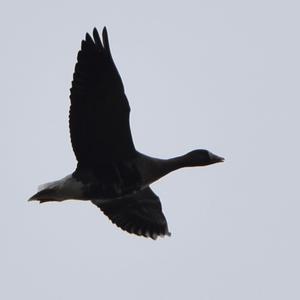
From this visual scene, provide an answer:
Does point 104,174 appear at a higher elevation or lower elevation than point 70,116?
lower

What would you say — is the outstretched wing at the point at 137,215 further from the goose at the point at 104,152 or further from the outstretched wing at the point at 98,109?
the outstretched wing at the point at 98,109

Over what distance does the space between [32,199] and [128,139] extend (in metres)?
1.66

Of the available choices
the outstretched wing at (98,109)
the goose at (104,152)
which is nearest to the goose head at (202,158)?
the goose at (104,152)

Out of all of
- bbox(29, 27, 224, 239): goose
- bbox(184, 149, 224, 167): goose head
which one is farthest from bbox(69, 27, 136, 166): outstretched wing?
bbox(184, 149, 224, 167): goose head

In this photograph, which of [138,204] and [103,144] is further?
[138,204]

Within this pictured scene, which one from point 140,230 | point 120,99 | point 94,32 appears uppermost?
point 94,32

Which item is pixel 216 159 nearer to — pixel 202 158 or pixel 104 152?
pixel 202 158

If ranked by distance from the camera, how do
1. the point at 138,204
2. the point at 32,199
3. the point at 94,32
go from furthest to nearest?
the point at 138,204 < the point at 32,199 < the point at 94,32

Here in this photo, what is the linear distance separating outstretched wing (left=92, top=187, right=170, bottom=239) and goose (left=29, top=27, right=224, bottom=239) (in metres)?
0.02

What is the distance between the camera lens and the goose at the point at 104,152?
12.7 m

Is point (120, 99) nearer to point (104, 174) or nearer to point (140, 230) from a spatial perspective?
point (104, 174)

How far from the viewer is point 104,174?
13.6 m

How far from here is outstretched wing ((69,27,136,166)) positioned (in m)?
12.7

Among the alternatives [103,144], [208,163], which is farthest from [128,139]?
[208,163]
